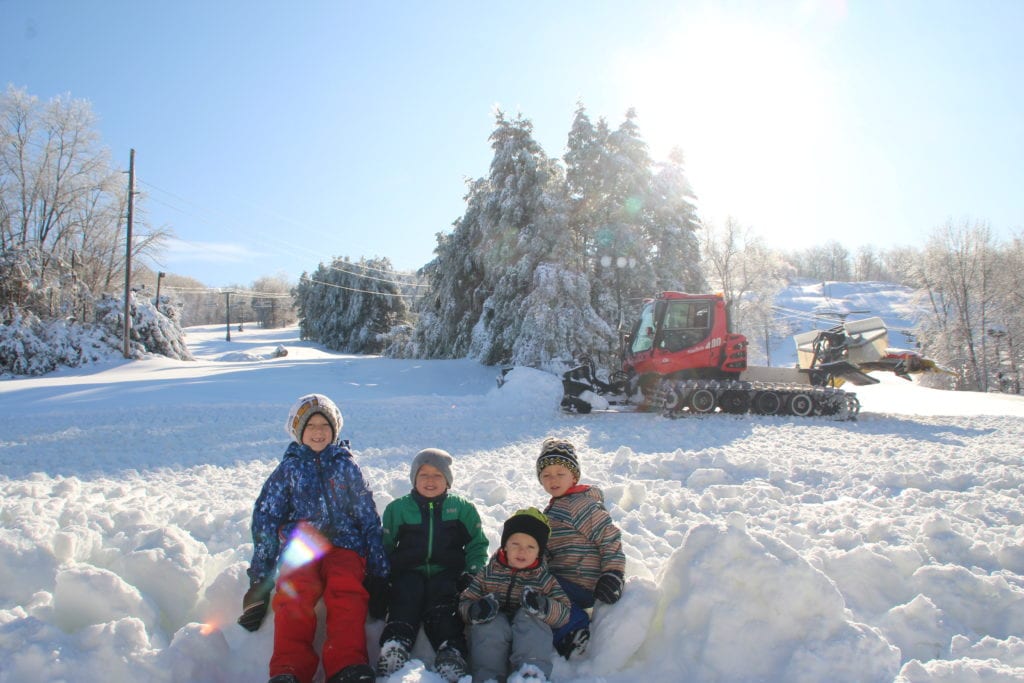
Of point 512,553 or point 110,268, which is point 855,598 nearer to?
point 512,553

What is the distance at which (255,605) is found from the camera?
9.21 feet

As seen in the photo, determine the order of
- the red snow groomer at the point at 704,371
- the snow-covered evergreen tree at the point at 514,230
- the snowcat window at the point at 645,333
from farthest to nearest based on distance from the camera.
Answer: the snow-covered evergreen tree at the point at 514,230, the snowcat window at the point at 645,333, the red snow groomer at the point at 704,371

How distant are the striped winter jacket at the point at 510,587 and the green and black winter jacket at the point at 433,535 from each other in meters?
0.29

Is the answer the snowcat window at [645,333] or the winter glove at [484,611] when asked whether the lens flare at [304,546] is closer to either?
the winter glove at [484,611]

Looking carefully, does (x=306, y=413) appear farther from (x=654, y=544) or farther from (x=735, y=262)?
(x=735, y=262)

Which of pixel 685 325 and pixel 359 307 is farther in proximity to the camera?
pixel 359 307

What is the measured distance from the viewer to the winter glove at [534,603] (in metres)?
2.69

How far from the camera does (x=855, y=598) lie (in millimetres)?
3104

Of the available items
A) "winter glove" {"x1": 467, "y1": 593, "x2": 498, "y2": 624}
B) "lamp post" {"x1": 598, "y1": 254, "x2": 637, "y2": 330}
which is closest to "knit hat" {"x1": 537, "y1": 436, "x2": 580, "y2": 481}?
"winter glove" {"x1": 467, "y1": 593, "x2": 498, "y2": 624}

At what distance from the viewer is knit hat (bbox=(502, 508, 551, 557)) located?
113 inches

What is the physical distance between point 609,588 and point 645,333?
31.6 ft

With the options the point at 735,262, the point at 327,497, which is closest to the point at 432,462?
the point at 327,497

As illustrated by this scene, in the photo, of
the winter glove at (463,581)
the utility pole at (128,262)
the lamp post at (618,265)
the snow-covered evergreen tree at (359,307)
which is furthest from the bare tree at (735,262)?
the winter glove at (463,581)

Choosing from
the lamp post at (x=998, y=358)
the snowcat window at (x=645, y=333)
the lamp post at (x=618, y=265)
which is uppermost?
the lamp post at (x=618, y=265)
